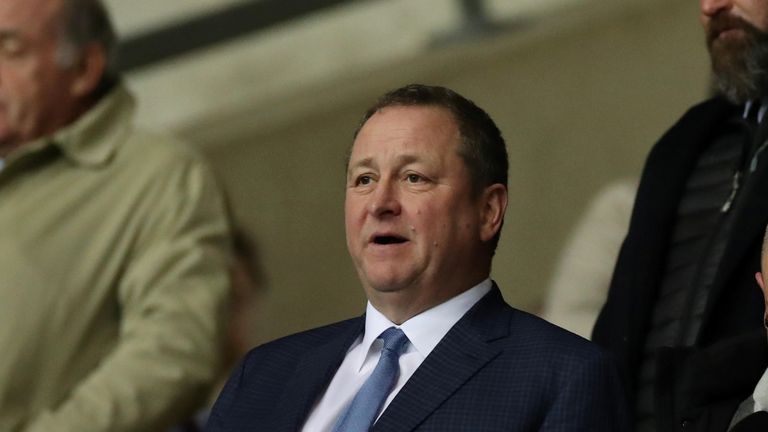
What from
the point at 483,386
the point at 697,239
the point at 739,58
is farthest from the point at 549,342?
the point at 739,58

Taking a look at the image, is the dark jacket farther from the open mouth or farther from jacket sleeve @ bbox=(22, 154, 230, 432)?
jacket sleeve @ bbox=(22, 154, 230, 432)

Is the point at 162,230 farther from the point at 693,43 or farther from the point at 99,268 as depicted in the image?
the point at 693,43

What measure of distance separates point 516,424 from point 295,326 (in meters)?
4.40

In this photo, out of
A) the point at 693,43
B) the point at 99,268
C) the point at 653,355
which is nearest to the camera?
the point at 653,355

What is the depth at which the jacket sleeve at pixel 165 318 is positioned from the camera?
14.8 feet

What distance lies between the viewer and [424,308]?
136 inches

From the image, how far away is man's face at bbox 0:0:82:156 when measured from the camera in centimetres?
482

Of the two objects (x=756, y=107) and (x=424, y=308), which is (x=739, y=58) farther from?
(x=424, y=308)

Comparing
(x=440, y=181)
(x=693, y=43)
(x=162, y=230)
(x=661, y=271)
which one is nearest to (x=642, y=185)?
(x=661, y=271)

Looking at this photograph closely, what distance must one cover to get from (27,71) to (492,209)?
1676mm

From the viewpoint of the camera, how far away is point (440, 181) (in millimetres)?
3441

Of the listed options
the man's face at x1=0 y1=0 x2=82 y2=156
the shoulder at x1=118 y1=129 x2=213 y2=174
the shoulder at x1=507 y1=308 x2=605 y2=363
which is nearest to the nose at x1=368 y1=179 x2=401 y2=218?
the shoulder at x1=507 y1=308 x2=605 y2=363

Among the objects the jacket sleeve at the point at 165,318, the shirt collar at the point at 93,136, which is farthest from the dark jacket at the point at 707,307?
the shirt collar at the point at 93,136

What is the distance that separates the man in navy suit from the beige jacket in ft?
3.40
